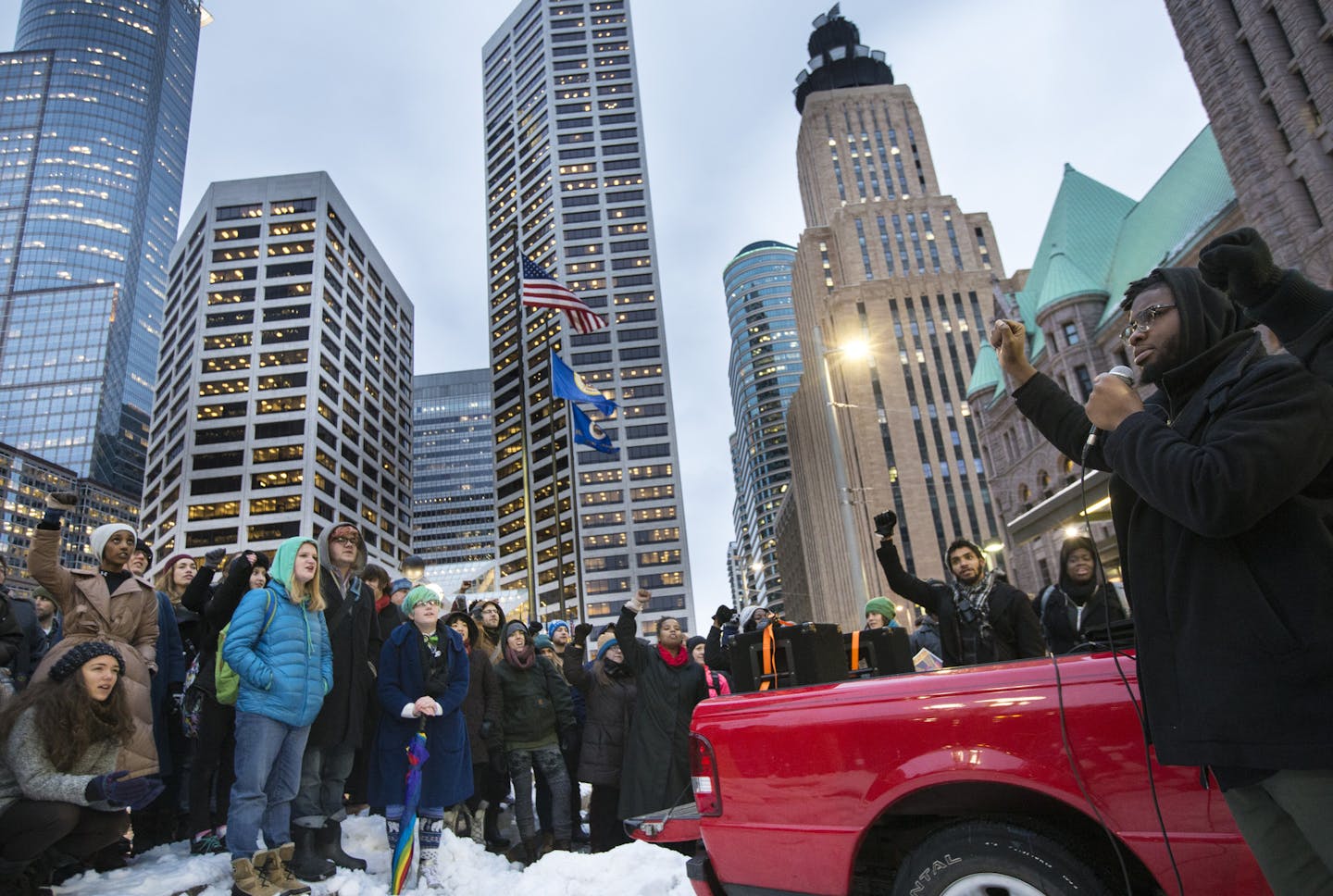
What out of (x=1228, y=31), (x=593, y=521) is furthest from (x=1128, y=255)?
(x=593, y=521)

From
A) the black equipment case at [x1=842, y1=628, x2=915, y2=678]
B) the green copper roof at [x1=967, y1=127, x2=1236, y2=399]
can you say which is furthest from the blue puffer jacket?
the green copper roof at [x1=967, y1=127, x2=1236, y2=399]

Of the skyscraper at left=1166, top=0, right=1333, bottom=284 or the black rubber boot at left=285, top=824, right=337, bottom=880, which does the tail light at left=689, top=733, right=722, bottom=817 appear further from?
the skyscraper at left=1166, top=0, right=1333, bottom=284

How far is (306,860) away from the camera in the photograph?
507cm

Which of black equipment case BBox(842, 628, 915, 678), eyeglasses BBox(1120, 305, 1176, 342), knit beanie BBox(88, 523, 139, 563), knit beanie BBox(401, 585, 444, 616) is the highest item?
knit beanie BBox(88, 523, 139, 563)

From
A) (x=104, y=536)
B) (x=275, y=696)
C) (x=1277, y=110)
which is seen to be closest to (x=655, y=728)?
(x=275, y=696)

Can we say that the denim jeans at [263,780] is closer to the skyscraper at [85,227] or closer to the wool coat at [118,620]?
the wool coat at [118,620]

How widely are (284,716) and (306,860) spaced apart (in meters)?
1.10

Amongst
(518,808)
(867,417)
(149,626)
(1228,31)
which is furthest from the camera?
(867,417)

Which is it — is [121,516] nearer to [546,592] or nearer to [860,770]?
[546,592]

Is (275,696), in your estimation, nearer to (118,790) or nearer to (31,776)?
(118,790)

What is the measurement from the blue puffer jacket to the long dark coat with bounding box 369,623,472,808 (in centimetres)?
52

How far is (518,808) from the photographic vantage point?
6887mm

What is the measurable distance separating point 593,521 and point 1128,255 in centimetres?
7199

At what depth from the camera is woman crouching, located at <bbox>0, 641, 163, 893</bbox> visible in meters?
3.94
